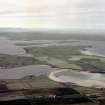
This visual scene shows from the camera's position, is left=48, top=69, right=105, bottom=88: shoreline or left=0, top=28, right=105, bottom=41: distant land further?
left=0, top=28, right=105, bottom=41: distant land

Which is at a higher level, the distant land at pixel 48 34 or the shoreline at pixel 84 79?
the distant land at pixel 48 34

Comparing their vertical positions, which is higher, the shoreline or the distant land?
the distant land

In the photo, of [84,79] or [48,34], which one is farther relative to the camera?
[48,34]

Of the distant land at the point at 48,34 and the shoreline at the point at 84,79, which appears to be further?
the distant land at the point at 48,34

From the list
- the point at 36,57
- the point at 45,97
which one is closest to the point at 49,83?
the point at 45,97

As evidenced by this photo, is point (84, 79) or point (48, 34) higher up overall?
point (48, 34)

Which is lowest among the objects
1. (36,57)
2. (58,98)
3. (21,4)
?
(58,98)

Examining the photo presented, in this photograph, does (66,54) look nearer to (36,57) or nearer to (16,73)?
(36,57)

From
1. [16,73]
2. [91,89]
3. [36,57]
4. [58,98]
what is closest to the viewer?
[58,98]
